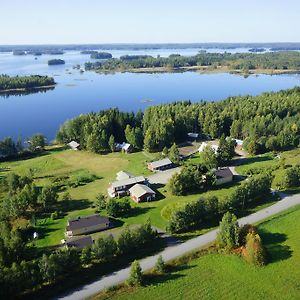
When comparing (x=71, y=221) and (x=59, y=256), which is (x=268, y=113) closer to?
(x=71, y=221)

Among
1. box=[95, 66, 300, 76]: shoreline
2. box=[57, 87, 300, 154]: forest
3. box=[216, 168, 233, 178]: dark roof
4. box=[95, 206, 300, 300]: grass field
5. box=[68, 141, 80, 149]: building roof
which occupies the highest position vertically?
box=[95, 66, 300, 76]: shoreline

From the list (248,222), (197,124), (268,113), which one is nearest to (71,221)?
(248,222)

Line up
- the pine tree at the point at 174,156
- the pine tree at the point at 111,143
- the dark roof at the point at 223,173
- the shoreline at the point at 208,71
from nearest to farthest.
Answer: the dark roof at the point at 223,173
the pine tree at the point at 174,156
the pine tree at the point at 111,143
the shoreline at the point at 208,71

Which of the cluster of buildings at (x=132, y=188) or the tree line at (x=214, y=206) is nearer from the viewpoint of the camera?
the tree line at (x=214, y=206)

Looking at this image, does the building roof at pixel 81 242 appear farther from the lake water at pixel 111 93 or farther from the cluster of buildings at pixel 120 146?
the lake water at pixel 111 93

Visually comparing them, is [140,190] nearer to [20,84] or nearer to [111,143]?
[111,143]

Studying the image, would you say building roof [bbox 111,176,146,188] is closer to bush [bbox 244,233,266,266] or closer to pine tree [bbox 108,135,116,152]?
pine tree [bbox 108,135,116,152]

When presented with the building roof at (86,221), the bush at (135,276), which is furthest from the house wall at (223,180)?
the bush at (135,276)

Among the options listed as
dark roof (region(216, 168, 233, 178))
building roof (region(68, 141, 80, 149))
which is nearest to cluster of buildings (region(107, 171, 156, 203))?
dark roof (region(216, 168, 233, 178))
